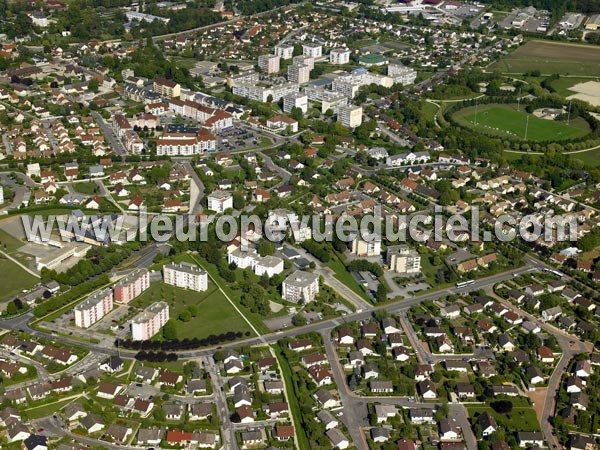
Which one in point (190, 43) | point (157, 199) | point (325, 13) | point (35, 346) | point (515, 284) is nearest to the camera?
point (35, 346)

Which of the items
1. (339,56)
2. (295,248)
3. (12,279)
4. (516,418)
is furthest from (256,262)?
(339,56)

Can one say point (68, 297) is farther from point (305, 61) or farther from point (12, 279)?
point (305, 61)

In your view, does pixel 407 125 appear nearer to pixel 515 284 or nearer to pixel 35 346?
pixel 515 284

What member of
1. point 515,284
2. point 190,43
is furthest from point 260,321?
point 190,43

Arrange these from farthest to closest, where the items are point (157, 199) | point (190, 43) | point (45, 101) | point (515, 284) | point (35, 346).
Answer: point (190, 43) < point (45, 101) < point (157, 199) < point (515, 284) < point (35, 346)

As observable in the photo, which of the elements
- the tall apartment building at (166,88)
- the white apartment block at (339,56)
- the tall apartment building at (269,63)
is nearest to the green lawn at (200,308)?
the tall apartment building at (166,88)

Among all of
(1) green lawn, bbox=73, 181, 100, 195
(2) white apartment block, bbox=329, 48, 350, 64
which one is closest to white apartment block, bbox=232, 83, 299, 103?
(2) white apartment block, bbox=329, 48, 350, 64

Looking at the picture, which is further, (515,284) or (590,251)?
(590,251)

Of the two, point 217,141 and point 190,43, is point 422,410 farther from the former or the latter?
point 190,43
